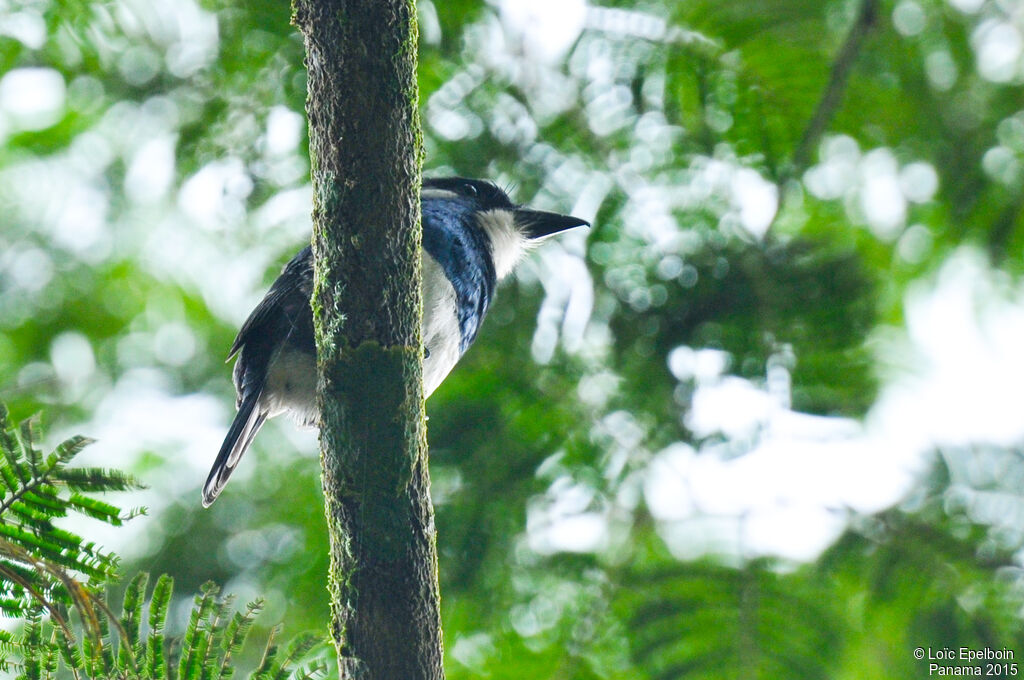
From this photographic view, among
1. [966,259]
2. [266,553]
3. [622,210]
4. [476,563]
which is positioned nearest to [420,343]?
[476,563]

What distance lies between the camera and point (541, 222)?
147 inches

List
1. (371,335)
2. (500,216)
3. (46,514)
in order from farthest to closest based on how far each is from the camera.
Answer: (500,216), (371,335), (46,514)

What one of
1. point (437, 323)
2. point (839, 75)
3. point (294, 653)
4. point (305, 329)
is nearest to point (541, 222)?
point (437, 323)

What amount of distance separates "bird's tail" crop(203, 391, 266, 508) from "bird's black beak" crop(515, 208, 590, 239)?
1.28 m

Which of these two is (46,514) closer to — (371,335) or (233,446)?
(371,335)

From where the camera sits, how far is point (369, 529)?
182 centimetres

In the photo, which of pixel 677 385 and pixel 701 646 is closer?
pixel 701 646

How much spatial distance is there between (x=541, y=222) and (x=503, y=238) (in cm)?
17

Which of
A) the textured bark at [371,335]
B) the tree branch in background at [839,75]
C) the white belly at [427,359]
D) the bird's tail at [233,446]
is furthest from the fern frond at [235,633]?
the tree branch in background at [839,75]

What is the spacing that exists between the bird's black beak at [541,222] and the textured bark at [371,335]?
6.09 feet

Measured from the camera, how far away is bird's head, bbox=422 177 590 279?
3609mm

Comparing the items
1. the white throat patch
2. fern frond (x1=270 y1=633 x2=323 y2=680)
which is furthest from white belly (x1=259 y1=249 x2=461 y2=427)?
fern frond (x1=270 y1=633 x2=323 y2=680)

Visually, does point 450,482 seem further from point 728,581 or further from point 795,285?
point 795,285

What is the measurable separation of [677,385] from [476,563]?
1.06m
